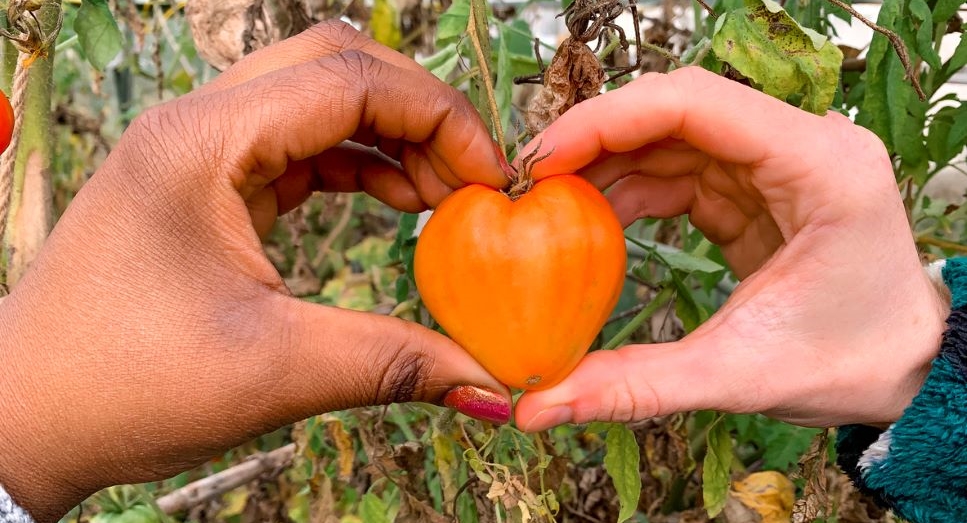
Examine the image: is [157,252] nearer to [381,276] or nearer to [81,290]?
[81,290]

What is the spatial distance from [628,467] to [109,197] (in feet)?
2.30

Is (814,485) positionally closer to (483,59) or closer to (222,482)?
(483,59)

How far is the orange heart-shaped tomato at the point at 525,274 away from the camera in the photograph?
0.82m

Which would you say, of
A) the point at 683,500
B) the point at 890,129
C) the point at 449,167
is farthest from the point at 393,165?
the point at 683,500

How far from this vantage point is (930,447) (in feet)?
3.18

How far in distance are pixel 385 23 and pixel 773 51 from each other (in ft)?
4.09

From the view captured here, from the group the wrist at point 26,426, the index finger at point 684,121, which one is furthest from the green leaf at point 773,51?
the wrist at point 26,426

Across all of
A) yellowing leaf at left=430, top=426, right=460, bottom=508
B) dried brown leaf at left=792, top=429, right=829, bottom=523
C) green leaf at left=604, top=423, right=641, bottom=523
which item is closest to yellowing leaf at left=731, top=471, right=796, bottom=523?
dried brown leaf at left=792, top=429, right=829, bottom=523

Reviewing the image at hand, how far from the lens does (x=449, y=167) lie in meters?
0.95

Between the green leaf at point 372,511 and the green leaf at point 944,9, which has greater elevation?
the green leaf at point 944,9

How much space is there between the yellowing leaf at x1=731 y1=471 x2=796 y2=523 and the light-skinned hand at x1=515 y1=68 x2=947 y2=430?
46 cm

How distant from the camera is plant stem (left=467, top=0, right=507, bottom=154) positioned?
88 cm

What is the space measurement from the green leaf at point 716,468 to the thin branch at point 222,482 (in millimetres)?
761

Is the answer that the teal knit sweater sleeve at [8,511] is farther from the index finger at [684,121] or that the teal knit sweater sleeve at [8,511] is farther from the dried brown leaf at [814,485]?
the dried brown leaf at [814,485]
